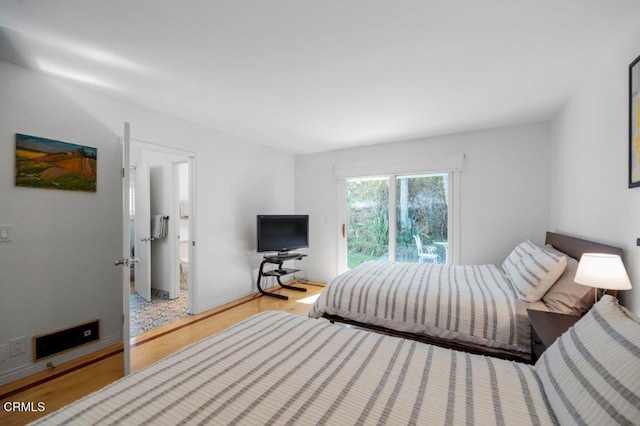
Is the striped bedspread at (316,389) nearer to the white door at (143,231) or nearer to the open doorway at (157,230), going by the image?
the open doorway at (157,230)

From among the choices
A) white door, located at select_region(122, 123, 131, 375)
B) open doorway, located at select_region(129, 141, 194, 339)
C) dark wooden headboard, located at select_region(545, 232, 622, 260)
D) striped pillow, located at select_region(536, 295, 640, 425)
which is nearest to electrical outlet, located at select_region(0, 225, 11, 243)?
white door, located at select_region(122, 123, 131, 375)

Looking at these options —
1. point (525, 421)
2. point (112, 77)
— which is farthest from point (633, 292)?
point (112, 77)

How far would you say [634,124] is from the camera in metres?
1.56

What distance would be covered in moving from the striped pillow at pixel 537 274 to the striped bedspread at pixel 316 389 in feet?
3.57

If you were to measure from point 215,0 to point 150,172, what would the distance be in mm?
3547

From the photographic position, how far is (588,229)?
7.29 ft

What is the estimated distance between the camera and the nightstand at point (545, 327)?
1.53 m

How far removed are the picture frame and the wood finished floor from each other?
125 inches

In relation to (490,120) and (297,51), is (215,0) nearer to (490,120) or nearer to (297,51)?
(297,51)

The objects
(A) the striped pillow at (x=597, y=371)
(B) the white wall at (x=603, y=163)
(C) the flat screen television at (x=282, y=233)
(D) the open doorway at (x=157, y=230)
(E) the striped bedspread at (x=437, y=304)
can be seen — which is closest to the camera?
(A) the striped pillow at (x=597, y=371)

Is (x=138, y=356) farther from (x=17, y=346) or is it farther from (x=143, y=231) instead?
(x=143, y=231)

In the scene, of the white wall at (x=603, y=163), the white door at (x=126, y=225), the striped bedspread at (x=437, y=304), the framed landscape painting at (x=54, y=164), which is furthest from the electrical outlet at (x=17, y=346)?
the white wall at (x=603, y=163)

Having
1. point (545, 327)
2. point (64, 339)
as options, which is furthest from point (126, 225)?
point (545, 327)

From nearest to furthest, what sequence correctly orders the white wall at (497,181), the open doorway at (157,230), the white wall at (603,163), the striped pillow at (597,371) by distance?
the striped pillow at (597,371) < the white wall at (603,163) < the white wall at (497,181) < the open doorway at (157,230)
